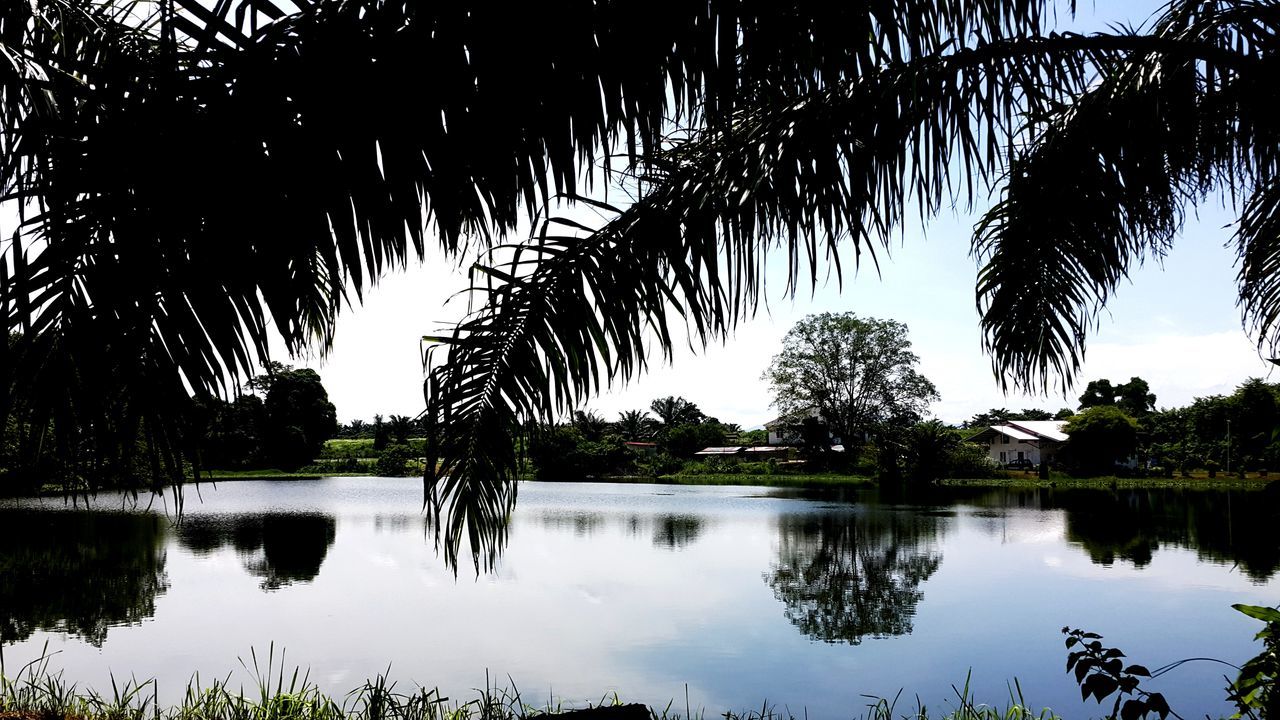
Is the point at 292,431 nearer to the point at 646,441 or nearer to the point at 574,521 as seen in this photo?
the point at 574,521

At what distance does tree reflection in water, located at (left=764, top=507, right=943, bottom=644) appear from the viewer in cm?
917

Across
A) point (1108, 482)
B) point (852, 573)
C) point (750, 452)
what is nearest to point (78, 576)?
point (852, 573)

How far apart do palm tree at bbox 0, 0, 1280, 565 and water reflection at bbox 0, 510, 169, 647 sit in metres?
5.84

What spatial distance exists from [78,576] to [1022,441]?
49.2 meters

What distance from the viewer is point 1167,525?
1780 centimetres

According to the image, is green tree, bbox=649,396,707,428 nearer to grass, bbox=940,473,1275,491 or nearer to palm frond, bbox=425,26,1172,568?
grass, bbox=940,473,1275,491

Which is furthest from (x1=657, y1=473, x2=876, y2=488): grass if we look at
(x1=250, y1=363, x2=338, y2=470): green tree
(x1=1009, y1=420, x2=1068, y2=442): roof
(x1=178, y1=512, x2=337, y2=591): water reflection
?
(x1=178, y1=512, x2=337, y2=591): water reflection

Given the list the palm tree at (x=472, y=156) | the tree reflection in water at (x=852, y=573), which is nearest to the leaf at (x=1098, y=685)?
the palm tree at (x=472, y=156)

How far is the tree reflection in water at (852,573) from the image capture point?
9.17 meters

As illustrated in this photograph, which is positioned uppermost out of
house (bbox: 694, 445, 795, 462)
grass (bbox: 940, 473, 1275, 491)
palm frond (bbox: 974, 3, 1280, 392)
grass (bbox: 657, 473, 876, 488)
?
palm frond (bbox: 974, 3, 1280, 392)

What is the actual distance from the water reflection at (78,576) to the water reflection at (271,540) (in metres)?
0.80

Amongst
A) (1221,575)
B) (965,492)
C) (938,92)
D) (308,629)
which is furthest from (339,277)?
(965,492)

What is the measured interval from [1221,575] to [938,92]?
12.2 meters

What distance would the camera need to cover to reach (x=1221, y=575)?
11719 mm
